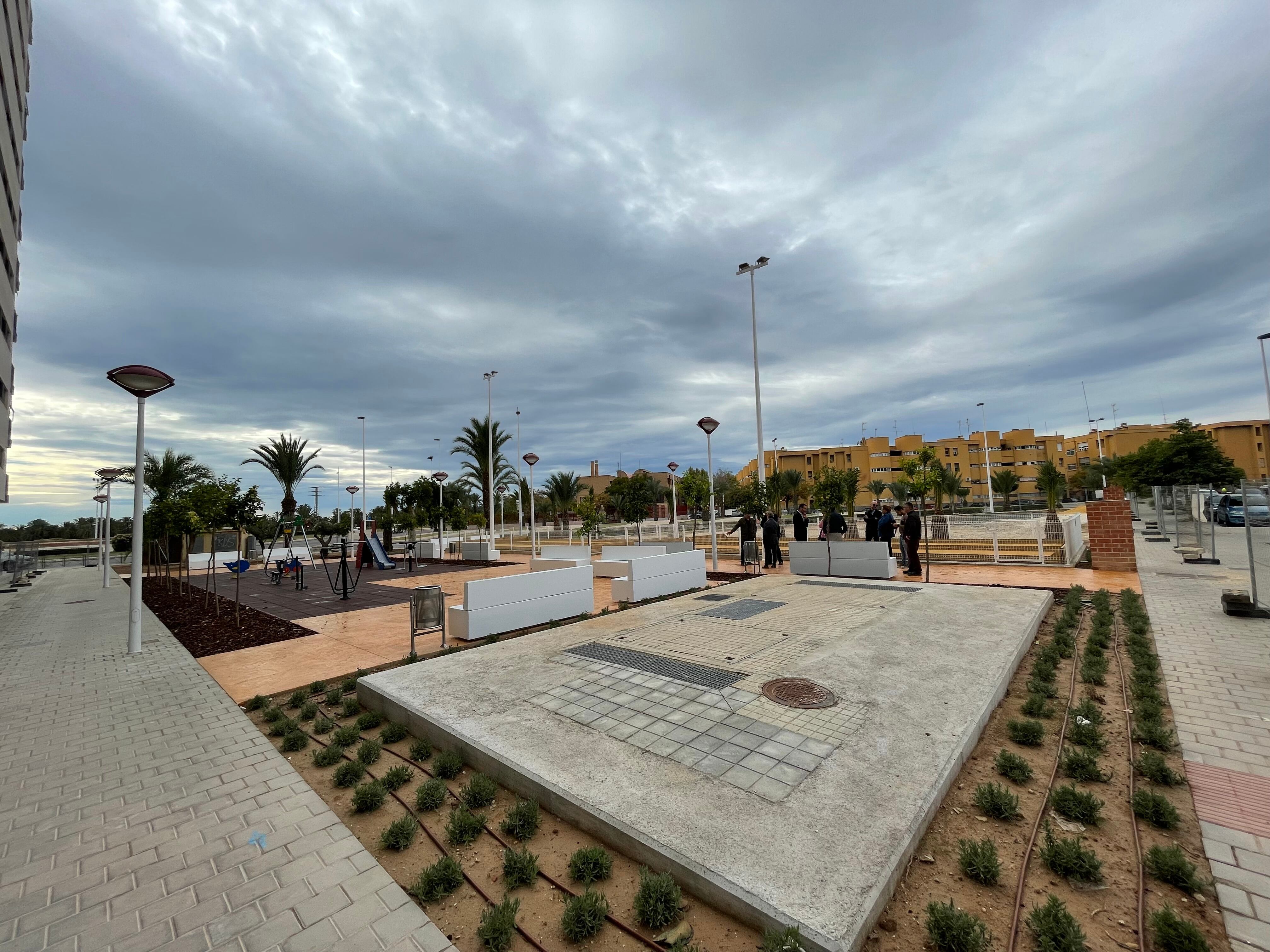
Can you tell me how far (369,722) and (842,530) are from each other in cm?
1390

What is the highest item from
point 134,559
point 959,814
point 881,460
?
point 881,460

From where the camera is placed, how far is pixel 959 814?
344cm

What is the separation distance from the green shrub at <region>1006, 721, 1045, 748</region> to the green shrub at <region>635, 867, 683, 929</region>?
3.37m

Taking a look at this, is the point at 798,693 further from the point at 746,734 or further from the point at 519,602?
the point at 519,602

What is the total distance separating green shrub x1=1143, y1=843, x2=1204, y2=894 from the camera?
2666 mm

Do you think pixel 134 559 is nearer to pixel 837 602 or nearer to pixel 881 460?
pixel 837 602

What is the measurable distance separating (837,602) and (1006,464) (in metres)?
94.8

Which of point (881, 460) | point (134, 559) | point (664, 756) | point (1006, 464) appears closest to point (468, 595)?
point (664, 756)

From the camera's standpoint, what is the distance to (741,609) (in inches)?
373

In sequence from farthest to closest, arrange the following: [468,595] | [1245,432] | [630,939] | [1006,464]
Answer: [1006,464]
[1245,432]
[468,595]
[630,939]

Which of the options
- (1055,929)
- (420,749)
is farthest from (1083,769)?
(420,749)

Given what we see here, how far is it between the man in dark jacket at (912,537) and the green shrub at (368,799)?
43.1ft

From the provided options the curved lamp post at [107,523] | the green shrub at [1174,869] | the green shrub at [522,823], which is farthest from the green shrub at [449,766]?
the curved lamp post at [107,523]

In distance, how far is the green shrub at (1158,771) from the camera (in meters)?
3.67
